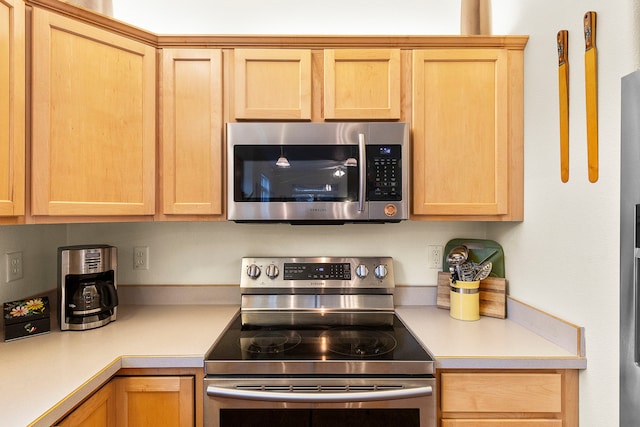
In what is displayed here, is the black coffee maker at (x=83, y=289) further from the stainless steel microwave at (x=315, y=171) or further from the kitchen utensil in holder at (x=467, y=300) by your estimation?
the kitchen utensil in holder at (x=467, y=300)

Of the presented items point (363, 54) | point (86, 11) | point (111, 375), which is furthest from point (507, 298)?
point (86, 11)

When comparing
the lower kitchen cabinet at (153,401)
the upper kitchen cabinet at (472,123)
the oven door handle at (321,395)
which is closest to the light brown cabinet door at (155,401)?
the lower kitchen cabinet at (153,401)

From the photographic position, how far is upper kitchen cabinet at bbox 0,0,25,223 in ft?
3.70

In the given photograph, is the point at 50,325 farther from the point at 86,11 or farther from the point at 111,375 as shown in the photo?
the point at 86,11

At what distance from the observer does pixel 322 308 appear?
1.79 metres

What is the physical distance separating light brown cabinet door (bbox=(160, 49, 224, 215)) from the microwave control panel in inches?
25.5

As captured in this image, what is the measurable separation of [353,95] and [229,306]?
3.95 feet

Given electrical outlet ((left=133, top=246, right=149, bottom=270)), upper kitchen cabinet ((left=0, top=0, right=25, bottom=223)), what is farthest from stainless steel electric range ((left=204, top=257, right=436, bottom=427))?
upper kitchen cabinet ((left=0, top=0, right=25, bottom=223))

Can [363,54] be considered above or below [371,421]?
above

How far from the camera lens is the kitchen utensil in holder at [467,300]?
162 centimetres

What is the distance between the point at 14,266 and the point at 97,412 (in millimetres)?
809

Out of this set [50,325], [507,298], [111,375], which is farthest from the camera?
[507,298]

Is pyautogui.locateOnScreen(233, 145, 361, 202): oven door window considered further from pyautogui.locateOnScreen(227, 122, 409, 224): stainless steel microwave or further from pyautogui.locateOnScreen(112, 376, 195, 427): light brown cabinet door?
pyautogui.locateOnScreen(112, 376, 195, 427): light brown cabinet door

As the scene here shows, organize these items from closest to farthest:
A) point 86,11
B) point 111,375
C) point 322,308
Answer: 1. point 111,375
2. point 86,11
3. point 322,308
